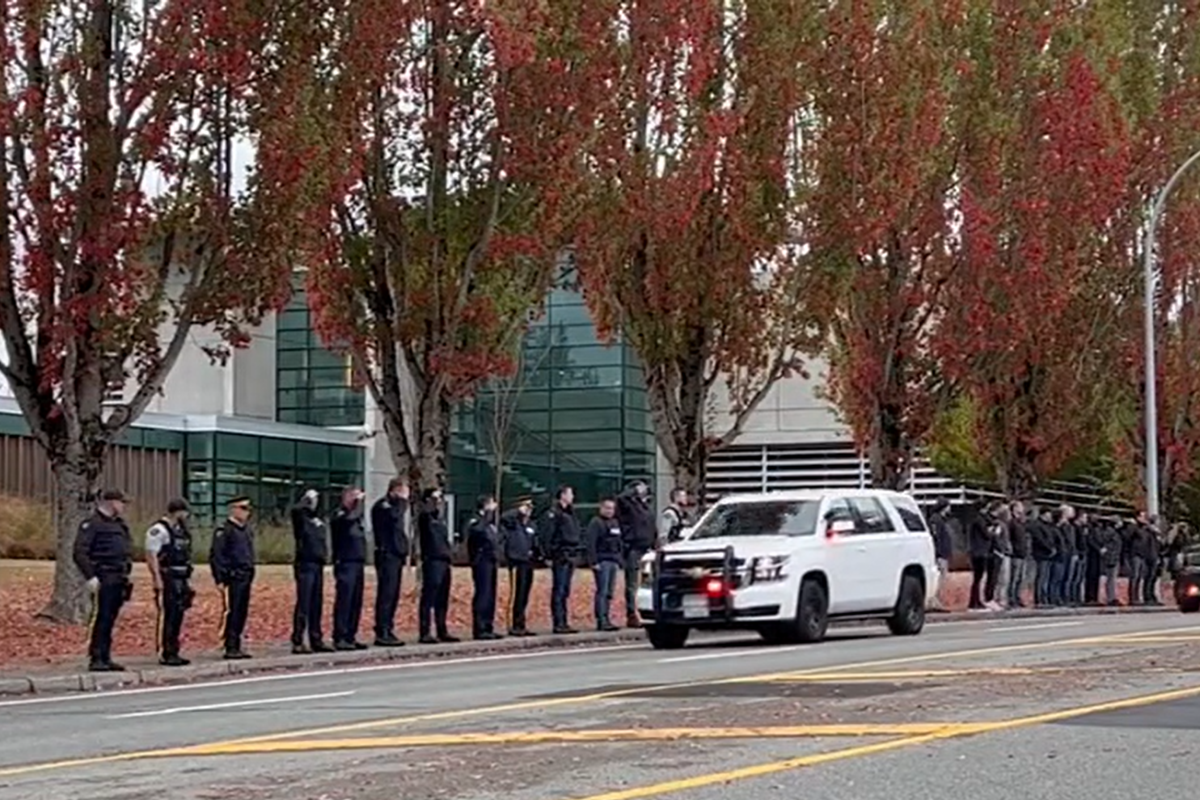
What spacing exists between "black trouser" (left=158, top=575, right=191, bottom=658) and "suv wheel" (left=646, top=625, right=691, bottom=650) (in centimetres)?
519

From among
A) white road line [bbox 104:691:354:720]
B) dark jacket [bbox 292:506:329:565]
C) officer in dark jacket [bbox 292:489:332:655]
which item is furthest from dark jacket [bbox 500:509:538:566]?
white road line [bbox 104:691:354:720]

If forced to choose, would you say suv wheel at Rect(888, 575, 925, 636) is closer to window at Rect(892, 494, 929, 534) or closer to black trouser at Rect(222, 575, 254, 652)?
window at Rect(892, 494, 929, 534)

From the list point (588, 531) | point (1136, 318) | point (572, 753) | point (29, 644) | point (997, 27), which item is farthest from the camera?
point (1136, 318)

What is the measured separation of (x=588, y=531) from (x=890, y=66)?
30.9 feet

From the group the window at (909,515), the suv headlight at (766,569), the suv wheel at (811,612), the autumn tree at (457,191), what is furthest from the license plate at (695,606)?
the autumn tree at (457,191)

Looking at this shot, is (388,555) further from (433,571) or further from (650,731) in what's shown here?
(650,731)

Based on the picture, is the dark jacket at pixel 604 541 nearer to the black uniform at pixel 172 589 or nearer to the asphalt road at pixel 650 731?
the asphalt road at pixel 650 731

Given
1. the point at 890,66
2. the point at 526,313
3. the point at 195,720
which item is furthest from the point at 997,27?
the point at 195,720

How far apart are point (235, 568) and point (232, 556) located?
122 millimetres

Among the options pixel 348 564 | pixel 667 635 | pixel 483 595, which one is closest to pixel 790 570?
pixel 667 635

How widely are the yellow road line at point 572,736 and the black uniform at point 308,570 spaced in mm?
9819

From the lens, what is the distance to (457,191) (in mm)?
28250

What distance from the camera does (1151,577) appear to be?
39.8 m

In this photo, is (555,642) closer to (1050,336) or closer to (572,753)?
(572,753)
